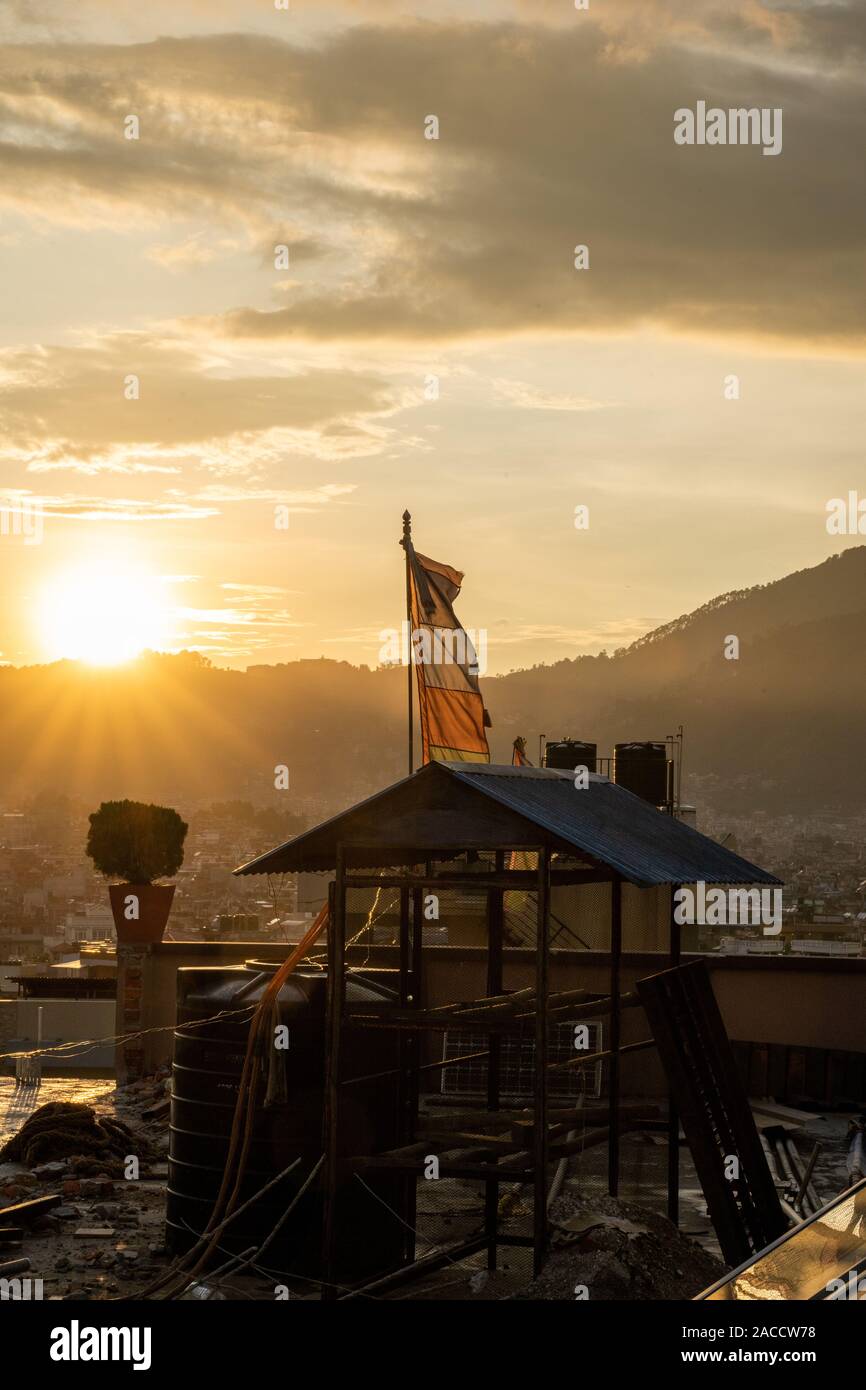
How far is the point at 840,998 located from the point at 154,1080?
32.9 feet

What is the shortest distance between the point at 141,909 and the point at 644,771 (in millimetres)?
15305

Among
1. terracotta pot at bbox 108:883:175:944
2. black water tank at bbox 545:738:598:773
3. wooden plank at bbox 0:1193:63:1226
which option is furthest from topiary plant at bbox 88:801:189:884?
black water tank at bbox 545:738:598:773

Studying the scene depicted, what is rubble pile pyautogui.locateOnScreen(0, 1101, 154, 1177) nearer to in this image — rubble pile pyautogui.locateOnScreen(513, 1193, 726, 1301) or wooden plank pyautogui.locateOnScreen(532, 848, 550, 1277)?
rubble pile pyautogui.locateOnScreen(513, 1193, 726, 1301)

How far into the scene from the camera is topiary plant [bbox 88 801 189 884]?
25.0 m

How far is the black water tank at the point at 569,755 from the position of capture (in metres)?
34.5

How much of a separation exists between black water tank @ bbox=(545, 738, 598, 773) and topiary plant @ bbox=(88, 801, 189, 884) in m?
11.5

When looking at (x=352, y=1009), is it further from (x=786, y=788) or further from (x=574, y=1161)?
(x=786, y=788)

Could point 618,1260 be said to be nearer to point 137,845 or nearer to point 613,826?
point 613,826

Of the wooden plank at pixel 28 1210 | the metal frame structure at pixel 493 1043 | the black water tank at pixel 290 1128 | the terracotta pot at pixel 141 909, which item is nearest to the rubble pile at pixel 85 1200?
the wooden plank at pixel 28 1210

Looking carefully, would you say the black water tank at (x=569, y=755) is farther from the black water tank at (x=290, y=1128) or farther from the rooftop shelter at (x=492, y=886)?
the black water tank at (x=290, y=1128)

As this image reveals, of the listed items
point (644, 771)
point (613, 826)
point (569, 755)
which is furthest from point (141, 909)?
point (644, 771)

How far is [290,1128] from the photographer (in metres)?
12.6
